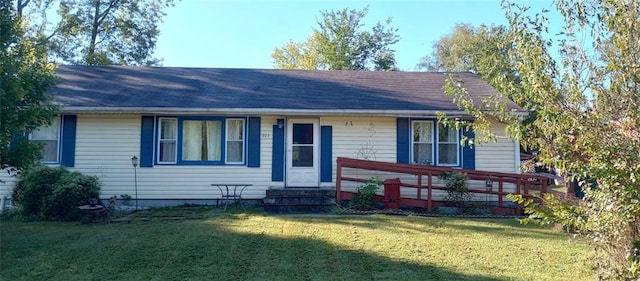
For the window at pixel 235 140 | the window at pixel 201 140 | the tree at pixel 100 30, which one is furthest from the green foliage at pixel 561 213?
the tree at pixel 100 30

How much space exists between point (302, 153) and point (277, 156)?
0.66 m

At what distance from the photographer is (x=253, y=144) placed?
34.7ft

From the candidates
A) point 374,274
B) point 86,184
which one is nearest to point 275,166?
point 86,184

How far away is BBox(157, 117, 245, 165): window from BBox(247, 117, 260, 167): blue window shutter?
0.63 ft

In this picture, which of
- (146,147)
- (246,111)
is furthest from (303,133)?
(146,147)

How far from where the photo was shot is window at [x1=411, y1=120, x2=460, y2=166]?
35.7 feet

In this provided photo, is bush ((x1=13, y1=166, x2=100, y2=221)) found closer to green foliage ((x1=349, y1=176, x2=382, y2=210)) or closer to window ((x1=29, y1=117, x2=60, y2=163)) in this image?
window ((x1=29, y1=117, x2=60, y2=163))

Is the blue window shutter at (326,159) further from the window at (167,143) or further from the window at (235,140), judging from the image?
the window at (167,143)

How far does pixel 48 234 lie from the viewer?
725 centimetres

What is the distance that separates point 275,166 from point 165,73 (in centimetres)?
559

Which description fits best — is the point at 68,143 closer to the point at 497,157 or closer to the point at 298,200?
the point at 298,200

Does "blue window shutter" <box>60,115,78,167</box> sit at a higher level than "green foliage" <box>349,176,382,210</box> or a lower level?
higher

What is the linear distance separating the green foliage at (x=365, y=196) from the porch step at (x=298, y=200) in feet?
1.68

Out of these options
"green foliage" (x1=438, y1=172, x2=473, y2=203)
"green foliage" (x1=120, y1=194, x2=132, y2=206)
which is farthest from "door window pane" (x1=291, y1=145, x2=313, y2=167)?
"green foliage" (x1=120, y1=194, x2=132, y2=206)
